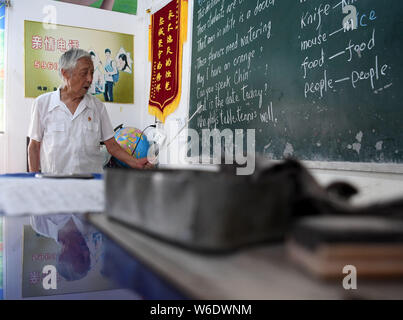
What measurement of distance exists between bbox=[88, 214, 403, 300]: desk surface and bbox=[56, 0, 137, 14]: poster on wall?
389 centimetres

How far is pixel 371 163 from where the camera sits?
142 cm

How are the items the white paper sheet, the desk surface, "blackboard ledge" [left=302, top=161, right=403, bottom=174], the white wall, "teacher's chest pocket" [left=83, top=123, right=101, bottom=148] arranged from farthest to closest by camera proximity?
the white wall
"teacher's chest pocket" [left=83, top=123, right=101, bottom=148]
"blackboard ledge" [left=302, top=161, right=403, bottom=174]
the white paper sheet
the desk surface

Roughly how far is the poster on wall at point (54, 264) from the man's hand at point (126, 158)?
1.04 meters

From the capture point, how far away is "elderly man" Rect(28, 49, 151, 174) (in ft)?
6.77

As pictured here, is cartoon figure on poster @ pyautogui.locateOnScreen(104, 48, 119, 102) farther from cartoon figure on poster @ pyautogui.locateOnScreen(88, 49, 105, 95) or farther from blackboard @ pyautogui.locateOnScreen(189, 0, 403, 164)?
blackboard @ pyautogui.locateOnScreen(189, 0, 403, 164)

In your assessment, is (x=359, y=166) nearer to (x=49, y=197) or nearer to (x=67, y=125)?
(x=49, y=197)

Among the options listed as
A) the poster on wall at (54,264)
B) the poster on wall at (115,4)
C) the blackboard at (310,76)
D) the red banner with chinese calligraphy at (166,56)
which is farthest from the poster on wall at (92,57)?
the poster on wall at (54,264)

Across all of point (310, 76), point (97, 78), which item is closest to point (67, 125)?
point (310, 76)

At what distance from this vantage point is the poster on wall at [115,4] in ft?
12.1

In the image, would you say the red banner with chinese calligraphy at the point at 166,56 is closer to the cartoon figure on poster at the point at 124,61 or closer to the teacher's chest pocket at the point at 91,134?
the cartoon figure on poster at the point at 124,61

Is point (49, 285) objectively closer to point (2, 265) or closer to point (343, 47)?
point (2, 265)

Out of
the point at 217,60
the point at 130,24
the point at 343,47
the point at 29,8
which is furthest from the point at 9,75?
the point at 343,47

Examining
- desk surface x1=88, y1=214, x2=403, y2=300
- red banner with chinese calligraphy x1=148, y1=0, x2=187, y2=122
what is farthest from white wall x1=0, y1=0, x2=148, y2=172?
desk surface x1=88, y1=214, x2=403, y2=300
